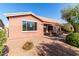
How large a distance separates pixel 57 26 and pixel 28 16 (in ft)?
3.11

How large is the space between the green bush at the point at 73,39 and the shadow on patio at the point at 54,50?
0.30 m

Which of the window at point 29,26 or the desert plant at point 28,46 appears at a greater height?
the window at point 29,26

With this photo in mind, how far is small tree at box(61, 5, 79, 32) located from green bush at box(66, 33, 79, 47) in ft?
1.09

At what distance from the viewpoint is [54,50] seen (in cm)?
739

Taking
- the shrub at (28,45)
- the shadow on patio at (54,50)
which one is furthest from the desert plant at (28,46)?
the shadow on patio at (54,50)

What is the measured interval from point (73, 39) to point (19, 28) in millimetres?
1763

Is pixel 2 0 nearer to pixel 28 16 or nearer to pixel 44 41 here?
pixel 28 16

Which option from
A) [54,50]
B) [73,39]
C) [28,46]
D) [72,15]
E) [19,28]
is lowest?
[54,50]

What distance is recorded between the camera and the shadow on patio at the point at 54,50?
24.0 feet

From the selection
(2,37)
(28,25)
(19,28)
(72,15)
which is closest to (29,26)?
(28,25)

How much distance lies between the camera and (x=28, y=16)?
760cm

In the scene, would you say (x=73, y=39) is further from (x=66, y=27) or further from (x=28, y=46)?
(x=28, y=46)

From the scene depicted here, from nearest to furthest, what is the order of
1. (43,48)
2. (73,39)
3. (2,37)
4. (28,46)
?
1. (2,37)
2. (28,46)
3. (43,48)
4. (73,39)

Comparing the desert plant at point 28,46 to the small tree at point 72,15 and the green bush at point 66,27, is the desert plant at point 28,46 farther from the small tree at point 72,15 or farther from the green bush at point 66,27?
the small tree at point 72,15
